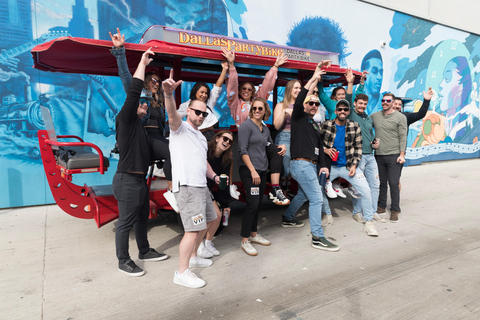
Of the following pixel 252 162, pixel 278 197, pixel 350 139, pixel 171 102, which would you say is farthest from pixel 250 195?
pixel 350 139

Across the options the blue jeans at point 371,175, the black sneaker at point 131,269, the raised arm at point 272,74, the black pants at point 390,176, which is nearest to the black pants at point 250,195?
the black sneaker at point 131,269

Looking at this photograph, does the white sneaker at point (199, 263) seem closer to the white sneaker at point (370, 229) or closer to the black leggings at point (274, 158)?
the black leggings at point (274, 158)

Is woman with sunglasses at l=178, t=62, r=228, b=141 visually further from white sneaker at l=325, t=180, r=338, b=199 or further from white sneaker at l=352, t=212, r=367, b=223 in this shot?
white sneaker at l=352, t=212, r=367, b=223

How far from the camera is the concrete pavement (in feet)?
8.87

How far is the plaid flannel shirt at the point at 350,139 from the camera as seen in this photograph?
4.70m

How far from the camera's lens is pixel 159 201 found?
4422mm

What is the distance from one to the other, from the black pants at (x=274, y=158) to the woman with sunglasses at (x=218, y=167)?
649 millimetres

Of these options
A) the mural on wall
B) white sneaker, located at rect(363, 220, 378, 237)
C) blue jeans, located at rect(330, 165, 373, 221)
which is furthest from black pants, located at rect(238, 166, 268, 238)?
the mural on wall

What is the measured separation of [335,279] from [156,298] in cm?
179

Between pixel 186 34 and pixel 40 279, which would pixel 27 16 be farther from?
pixel 40 279

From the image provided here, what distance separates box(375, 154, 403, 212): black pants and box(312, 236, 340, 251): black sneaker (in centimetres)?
202

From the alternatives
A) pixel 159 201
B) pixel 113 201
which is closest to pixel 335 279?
pixel 159 201

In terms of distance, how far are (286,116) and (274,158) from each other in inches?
27.0

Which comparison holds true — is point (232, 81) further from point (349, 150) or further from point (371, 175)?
point (371, 175)
